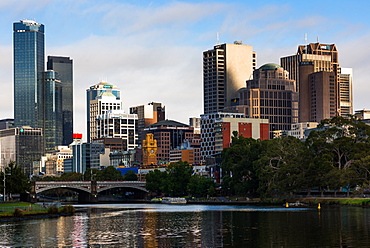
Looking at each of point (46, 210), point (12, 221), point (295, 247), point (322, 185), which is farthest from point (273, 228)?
point (322, 185)

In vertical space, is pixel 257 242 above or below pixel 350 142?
below

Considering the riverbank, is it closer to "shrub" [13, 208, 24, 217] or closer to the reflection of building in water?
"shrub" [13, 208, 24, 217]

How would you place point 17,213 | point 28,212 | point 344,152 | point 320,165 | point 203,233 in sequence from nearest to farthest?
point 203,233 → point 17,213 → point 28,212 → point 320,165 → point 344,152

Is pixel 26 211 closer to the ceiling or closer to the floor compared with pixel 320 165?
closer to the floor

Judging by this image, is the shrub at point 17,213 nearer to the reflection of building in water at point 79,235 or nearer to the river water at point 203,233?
the river water at point 203,233

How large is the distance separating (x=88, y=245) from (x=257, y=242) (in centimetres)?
1902

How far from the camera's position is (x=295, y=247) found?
76062mm

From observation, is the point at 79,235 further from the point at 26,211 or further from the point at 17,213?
the point at 26,211

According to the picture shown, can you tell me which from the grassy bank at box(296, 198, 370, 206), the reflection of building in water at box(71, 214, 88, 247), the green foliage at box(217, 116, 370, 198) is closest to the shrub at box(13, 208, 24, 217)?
the reflection of building in water at box(71, 214, 88, 247)

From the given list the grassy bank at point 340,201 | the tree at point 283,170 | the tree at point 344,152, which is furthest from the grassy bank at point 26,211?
the tree at point 344,152

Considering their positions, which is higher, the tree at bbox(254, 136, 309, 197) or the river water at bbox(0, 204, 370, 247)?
the tree at bbox(254, 136, 309, 197)

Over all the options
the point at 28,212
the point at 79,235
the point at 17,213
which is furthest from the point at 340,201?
the point at 79,235

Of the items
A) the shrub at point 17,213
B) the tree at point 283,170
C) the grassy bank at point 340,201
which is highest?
the tree at point 283,170

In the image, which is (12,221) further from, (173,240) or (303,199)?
(303,199)
